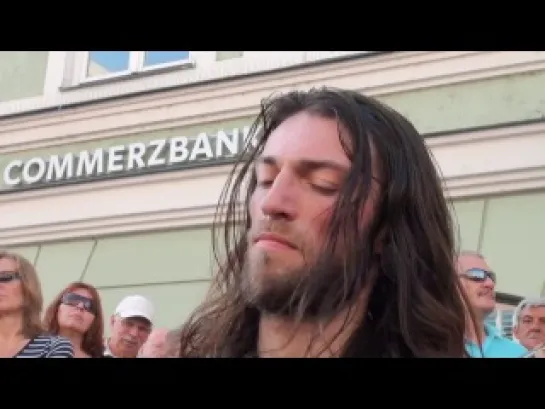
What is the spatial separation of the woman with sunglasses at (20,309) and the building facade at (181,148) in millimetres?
2318

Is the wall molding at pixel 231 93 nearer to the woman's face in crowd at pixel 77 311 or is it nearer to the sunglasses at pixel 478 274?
the sunglasses at pixel 478 274

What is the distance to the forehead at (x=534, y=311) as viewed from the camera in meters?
2.90

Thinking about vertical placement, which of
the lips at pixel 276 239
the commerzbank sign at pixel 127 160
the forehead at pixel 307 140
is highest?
the commerzbank sign at pixel 127 160

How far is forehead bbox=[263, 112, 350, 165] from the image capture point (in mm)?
1329

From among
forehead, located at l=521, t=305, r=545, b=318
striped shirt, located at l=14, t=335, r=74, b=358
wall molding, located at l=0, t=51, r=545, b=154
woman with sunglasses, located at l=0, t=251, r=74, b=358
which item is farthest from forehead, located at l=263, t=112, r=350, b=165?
wall molding, located at l=0, t=51, r=545, b=154

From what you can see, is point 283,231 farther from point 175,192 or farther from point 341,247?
point 175,192

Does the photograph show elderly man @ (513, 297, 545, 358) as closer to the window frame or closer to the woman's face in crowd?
the woman's face in crowd

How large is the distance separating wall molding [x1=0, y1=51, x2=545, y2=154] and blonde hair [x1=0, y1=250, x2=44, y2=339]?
2745mm

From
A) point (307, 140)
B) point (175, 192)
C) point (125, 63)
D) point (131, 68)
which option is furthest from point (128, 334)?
point (125, 63)

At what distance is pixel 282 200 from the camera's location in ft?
4.17

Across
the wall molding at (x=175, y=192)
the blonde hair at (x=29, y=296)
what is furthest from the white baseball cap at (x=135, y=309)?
the wall molding at (x=175, y=192)
